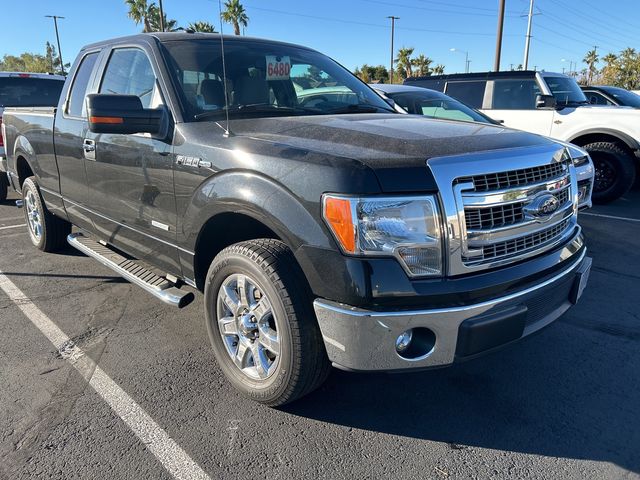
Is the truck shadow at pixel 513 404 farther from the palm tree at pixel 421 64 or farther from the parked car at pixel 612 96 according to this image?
the palm tree at pixel 421 64

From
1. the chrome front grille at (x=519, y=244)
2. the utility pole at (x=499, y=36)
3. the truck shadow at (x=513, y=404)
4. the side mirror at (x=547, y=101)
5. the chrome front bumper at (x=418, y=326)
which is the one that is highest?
the utility pole at (x=499, y=36)

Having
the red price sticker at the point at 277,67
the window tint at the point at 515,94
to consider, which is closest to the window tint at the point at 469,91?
the window tint at the point at 515,94

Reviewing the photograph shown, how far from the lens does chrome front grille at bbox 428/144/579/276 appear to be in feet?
6.90

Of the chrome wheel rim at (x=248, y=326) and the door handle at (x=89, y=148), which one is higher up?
the door handle at (x=89, y=148)

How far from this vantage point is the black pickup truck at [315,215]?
6.79 feet

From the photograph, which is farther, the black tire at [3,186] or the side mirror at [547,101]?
the side mirror at [547,101]

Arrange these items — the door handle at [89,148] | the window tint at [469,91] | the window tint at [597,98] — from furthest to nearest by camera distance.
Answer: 1. the window tint at [597,98]
2. the window tint at [469,91]
3. the door handle at [89,148]

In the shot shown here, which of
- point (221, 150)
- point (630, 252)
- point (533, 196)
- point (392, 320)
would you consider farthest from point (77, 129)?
point (630, 252)

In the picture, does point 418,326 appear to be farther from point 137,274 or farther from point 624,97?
point 624,97

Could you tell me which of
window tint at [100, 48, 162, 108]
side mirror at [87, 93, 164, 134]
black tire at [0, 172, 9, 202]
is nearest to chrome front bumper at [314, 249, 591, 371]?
side mirror at [87, 93, 164, 134]

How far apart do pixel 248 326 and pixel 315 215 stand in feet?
2.65

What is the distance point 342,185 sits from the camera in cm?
206

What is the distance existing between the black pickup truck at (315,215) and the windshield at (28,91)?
17.2 ft

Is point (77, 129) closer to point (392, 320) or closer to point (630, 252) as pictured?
point (392, 320)
